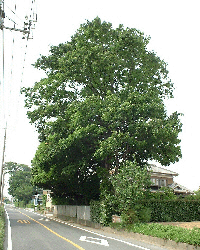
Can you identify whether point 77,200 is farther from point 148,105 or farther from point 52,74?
point 148,105

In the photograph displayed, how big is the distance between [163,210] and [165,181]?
40010 millimetres

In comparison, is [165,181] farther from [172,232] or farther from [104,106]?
[172,232]

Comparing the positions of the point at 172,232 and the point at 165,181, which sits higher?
the point at 165,181

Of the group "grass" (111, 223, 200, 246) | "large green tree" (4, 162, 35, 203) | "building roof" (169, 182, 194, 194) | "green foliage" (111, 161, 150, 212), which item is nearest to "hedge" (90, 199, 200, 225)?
"green foliage" (111, 161, 150, 212)

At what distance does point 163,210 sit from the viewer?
2544cm

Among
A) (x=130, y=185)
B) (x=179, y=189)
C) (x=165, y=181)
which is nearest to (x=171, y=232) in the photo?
(x=130, y=185)

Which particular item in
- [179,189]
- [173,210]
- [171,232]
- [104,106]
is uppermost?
[104,106]

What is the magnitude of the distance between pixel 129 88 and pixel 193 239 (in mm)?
13976

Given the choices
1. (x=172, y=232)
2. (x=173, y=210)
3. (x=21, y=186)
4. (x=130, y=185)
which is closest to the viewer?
(x=172, y=232)

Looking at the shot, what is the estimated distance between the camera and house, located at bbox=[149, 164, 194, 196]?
61681 mm

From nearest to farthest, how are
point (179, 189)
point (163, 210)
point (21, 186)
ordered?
1. point (163, 210)
2. point (179, 189)
3. point (21, 186)

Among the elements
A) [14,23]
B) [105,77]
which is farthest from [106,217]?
[14,23]

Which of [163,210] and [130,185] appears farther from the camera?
[163,210]

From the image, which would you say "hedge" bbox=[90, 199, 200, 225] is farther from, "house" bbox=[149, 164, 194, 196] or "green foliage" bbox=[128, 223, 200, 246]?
"house" bbox=[149, 164, 194, 196]
